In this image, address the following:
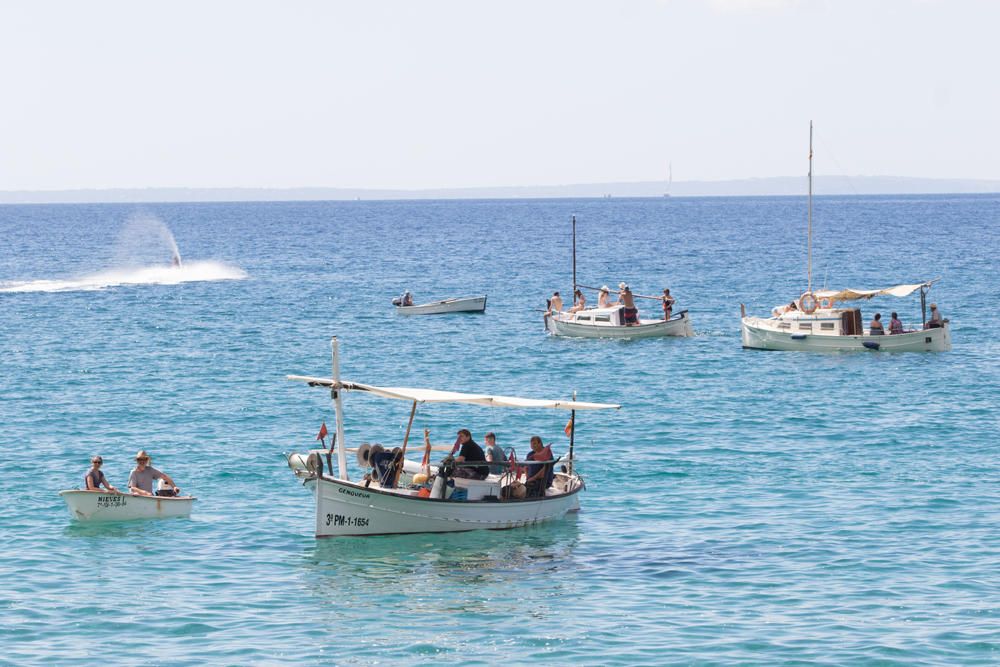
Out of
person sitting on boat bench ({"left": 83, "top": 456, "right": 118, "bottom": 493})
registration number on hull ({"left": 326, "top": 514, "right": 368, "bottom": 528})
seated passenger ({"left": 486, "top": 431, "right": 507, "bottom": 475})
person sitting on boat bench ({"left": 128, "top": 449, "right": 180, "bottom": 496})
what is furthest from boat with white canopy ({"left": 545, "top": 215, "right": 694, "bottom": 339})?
person sitting on boat bench ({"left": 83, "top": 456, "right": 118, "bottom": 493})

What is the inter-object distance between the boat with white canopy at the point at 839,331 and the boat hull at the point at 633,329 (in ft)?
18.4

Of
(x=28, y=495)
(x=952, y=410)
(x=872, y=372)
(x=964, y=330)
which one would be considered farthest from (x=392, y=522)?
(x=964, y=330)

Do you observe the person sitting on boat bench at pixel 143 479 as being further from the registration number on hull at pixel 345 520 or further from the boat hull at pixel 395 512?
the registration number on hull at pixel 345 520

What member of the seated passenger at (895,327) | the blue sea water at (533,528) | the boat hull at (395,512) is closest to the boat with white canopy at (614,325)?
the blue sea water at (533,528)

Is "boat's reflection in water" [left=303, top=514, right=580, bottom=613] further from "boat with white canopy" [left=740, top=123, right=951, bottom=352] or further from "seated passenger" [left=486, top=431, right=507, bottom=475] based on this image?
"boat with white canopy" [left=740, top=123, right=951, bottom=352]

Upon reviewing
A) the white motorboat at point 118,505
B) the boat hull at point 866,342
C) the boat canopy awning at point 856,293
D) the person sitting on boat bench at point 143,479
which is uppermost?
the boat canopy awning at point 856,293

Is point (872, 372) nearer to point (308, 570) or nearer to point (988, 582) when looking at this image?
point (988, 582)

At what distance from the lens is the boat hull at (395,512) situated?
28.6 metres

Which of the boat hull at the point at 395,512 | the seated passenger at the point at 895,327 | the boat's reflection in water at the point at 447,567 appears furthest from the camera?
the seated passenger at the point at 895,327

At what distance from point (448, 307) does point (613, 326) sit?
58.2 feet

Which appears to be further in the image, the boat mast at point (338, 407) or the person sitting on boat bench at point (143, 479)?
the person sitting on boat bench at point (143, 479)

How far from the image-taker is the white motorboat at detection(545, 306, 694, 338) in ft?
219

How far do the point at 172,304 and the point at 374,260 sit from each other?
Answer: 57901 millimetres

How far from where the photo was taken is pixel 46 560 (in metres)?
28.2
